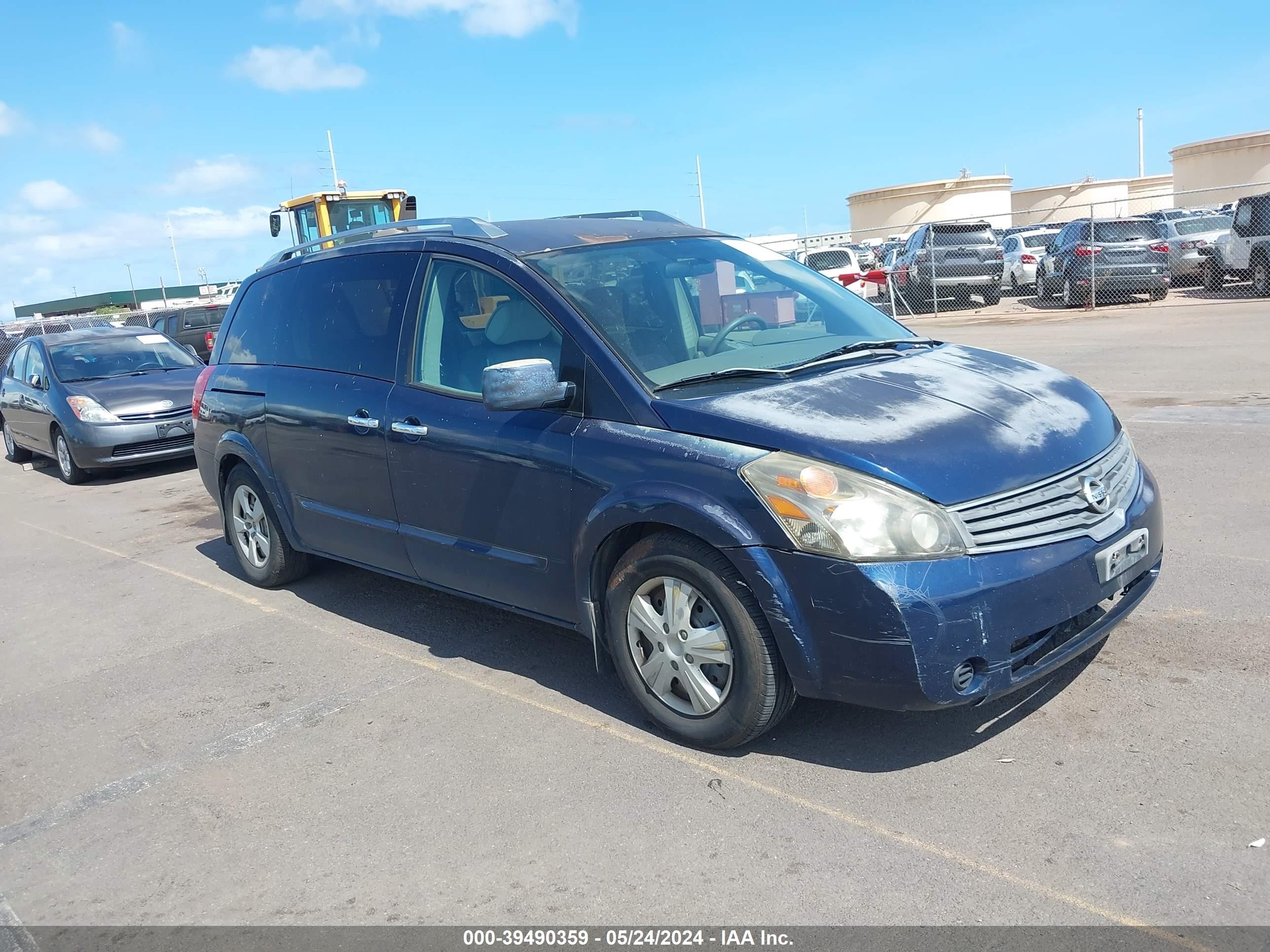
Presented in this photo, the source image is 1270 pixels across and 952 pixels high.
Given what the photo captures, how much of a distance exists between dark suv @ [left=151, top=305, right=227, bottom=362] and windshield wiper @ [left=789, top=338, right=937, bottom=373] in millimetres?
20898

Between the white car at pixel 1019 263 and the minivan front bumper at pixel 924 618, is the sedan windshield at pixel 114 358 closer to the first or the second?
the minivan front bumper at pixel 924 618

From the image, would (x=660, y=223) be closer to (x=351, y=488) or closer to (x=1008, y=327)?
(x=351, y=488)

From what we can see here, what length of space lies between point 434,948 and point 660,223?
3.60 metres

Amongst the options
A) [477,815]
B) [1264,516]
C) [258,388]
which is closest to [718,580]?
[477,815]

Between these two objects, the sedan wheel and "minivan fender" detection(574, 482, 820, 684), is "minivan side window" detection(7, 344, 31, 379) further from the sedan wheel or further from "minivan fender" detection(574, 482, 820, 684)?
"minivan fender" detection(574, 482, 820, 684)

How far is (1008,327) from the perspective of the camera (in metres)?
19.4

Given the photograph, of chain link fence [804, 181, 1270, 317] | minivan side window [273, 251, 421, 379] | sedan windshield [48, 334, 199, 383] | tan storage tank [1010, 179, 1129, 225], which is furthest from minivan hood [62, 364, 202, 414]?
tan storage tank [1010, 179, 1129, 225]

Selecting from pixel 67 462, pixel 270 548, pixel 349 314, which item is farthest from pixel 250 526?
pixel 67 462

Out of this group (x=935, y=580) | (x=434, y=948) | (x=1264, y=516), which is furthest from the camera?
(x=1264, y=516)

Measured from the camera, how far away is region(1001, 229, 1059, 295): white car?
2589 centimetres

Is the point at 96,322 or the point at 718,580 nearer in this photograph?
the point at 718,580

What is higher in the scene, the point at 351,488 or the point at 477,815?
the point at 351,488

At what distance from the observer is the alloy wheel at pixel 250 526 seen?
250 inches

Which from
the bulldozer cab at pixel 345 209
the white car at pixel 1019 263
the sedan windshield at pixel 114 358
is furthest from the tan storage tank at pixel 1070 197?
the sedan windshield at pixel 114 358
